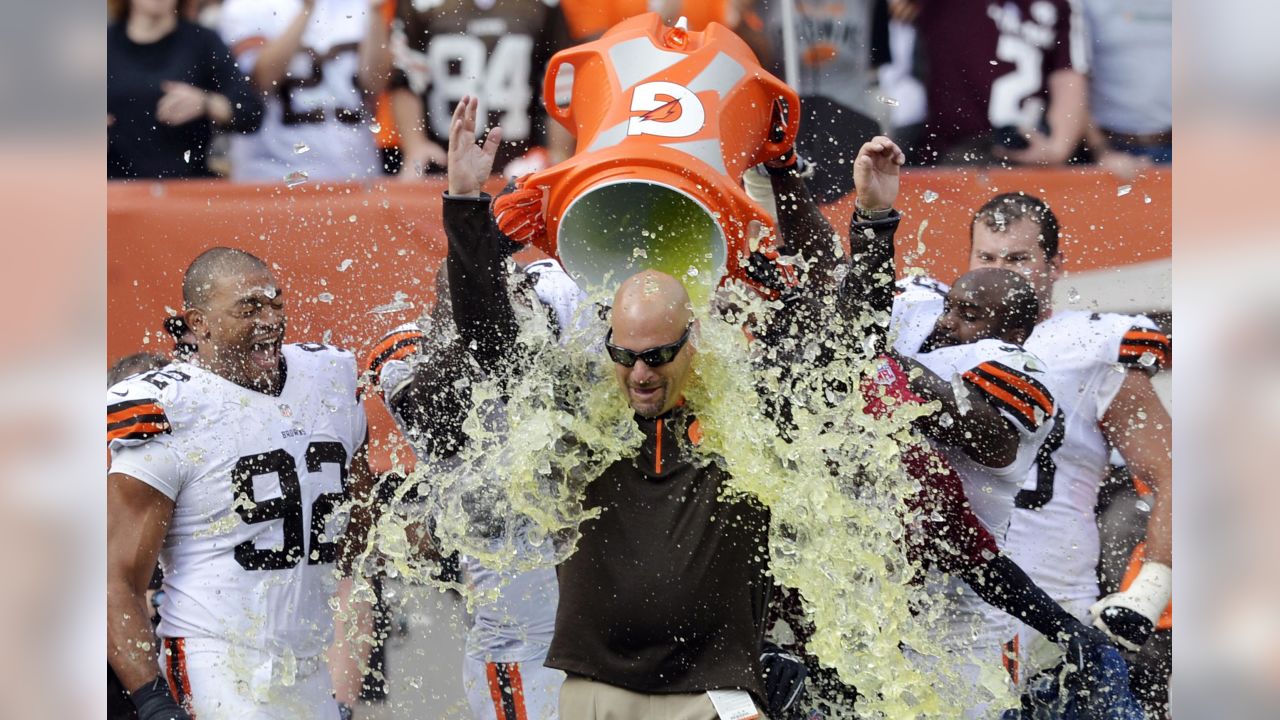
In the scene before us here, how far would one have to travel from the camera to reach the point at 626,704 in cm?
271

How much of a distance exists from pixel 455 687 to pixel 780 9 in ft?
6.21

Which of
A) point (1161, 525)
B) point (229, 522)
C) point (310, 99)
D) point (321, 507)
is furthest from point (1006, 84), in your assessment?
point (229, 522)

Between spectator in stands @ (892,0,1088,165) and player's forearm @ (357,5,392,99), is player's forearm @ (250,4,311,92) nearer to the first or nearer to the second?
player's forearm @ (357,5,392,99)

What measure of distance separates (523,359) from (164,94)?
4.53ft

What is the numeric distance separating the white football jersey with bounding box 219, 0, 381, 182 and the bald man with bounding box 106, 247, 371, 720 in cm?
37

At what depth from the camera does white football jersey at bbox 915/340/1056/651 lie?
3.28m

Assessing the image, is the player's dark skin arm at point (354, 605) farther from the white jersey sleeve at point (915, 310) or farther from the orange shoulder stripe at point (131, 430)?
the white jersey sleeve at point (915, 310)

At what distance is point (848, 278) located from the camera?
115 inches

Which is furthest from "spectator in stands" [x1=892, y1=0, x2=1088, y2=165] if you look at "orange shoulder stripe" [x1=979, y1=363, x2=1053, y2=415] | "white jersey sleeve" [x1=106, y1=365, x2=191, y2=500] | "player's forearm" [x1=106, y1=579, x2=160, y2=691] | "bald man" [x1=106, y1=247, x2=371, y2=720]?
"player's forearm" [x1=106, y1=579, x2=160, y2=691]

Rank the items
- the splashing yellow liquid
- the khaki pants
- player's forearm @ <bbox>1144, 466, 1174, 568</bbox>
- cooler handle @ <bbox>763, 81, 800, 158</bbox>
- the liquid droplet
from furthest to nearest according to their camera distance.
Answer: the liquid droplet, player's forearm @ <bbox>1144, 466, 1174, 568</bbox>, cooler handle @ <bbox>763, 81, 800, 158</bbox>, the splashing yellow liquid, the khaki pants

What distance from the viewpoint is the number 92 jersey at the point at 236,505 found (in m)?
3.45

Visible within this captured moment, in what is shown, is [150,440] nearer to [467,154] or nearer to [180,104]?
[180,104]

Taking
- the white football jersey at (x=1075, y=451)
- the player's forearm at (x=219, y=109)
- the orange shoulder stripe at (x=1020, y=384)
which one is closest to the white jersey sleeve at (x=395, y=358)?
the player's forearm at (x=219, y=109)
